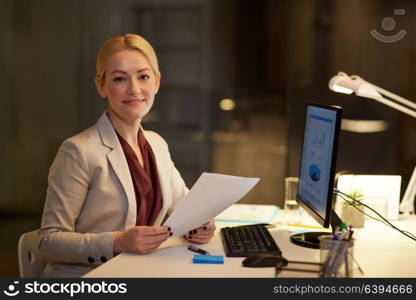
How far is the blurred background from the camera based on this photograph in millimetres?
3877

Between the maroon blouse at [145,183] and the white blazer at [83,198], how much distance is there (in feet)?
0.17

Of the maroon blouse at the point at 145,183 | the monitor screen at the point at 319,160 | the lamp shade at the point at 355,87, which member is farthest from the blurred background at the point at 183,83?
the maroon blouse at the point at 145,183

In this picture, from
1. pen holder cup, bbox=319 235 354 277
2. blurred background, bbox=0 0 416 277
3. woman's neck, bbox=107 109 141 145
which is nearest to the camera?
pen holder cup, bbox=319 235 354 277

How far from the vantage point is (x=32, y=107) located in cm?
416

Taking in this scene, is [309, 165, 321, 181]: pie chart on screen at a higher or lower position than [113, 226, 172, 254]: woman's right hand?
higher

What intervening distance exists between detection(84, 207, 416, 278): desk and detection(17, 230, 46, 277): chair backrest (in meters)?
0.47

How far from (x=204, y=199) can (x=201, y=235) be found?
0.69 feet

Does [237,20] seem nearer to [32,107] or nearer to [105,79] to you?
[32,107]

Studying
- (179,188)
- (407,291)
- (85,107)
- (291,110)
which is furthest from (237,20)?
(407,291)

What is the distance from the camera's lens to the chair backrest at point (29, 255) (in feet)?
7.46

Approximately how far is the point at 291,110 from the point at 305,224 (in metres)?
1.45

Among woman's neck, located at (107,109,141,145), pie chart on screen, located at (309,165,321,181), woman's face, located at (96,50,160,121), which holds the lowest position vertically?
pie chart on screen, located at (309,165,321,181)

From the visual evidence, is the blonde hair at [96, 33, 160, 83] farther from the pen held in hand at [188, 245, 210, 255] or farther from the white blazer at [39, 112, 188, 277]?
the pen held in hand at [188, 245, 210, 255]

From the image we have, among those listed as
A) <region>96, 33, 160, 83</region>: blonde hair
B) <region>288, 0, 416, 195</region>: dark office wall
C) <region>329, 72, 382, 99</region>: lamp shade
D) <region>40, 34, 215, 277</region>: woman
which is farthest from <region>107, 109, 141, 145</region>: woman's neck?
<region>288, 0, 416, 195</region>: dark office wall
